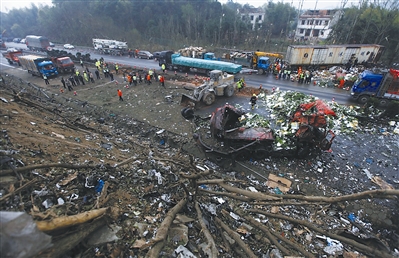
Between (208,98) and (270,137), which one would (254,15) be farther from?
(270,137)

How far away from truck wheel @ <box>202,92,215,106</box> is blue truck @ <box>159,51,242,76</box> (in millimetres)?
5037

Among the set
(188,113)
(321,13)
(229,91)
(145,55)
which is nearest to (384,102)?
(229,91)

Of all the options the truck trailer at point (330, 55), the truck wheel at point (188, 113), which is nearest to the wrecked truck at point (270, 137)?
the truck wheel at point (188, 113)

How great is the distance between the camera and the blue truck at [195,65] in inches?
676

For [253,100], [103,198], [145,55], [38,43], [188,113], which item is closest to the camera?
[103,198]

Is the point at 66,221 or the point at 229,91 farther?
the point at 229,91

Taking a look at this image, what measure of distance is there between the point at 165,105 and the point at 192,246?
1087 cm

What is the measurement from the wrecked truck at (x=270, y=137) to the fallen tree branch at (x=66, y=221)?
551 cm

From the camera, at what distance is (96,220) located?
2904 millimetres

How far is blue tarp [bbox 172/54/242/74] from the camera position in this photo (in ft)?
55.9

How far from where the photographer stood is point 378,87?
12023 mm

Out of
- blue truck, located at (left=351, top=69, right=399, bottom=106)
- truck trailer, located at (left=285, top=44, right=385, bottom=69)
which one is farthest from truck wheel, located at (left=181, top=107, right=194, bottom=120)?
truck trailer, located at (left=285, top=44, right=385, bottom=69)

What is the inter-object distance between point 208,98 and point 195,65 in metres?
7.22

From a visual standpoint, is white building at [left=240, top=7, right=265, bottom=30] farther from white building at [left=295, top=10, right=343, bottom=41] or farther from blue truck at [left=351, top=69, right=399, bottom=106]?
blue truck at [left=351, top=69, right=399, bottom=106]
